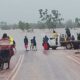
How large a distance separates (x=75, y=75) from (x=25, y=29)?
292 feet

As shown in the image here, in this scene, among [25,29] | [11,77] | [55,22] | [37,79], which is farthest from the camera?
[25,29]

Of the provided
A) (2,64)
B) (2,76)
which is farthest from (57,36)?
(2,76)

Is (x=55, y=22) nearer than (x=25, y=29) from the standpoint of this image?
Yes

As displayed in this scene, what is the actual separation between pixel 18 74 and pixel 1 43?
11.3 ft

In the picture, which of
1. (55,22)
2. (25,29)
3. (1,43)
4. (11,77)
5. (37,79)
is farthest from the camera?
(25,29)

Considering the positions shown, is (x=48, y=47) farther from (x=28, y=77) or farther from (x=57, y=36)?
(x=28, y=77)

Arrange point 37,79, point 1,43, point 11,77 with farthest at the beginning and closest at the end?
point 1,43 → point 11,77 → point 37,79

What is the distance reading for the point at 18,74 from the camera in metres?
23.5

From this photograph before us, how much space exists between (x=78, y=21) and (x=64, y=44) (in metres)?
44.1

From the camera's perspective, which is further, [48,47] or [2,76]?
[48,47]

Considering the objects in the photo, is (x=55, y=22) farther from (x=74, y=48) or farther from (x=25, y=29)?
(x=74, y=48)

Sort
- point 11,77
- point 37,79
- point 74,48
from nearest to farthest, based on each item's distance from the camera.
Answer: point 37,79
point 11,77
point 74,48

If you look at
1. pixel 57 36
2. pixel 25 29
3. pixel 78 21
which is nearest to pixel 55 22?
pixel 78 21

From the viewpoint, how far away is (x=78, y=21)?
9800 centimetres
